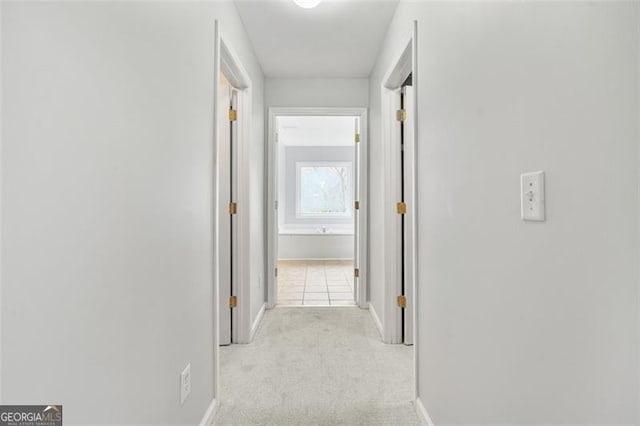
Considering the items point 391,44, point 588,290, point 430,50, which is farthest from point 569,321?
point 391,44

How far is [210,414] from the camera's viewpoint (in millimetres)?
1678

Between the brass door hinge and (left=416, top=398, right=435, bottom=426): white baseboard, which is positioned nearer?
(left=416, top=398, right=435, bottom=426): white baseboard

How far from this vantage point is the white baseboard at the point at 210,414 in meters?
1.61

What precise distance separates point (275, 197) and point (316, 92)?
117 centimetres

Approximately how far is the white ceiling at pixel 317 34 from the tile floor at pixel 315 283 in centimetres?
244

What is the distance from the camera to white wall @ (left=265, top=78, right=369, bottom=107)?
3.50 metres

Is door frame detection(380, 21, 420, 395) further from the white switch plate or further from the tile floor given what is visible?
the white switch plate

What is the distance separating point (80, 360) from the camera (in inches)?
31.8

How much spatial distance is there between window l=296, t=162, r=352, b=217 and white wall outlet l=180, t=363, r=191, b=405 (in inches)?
232

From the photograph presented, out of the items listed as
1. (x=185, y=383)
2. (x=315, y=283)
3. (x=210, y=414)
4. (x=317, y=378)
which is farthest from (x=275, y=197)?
(x=185, y=383)

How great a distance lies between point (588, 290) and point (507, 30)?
70cm

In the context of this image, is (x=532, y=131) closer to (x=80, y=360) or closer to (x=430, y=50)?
(x=430, y=50)

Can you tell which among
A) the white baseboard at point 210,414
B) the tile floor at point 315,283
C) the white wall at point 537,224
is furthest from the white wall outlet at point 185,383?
the tile floor at point 315,283

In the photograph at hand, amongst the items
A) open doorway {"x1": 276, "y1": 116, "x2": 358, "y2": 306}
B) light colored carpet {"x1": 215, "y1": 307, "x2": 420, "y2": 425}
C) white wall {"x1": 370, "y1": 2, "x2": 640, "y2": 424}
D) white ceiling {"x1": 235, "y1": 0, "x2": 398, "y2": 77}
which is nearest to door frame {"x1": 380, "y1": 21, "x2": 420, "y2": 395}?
light colored carpet {"x1": 215, "y1": 307, "x2": 420, "y2": 425}
